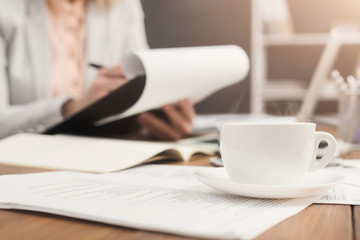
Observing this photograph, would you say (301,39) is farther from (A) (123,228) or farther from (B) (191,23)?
(A) (123,228)

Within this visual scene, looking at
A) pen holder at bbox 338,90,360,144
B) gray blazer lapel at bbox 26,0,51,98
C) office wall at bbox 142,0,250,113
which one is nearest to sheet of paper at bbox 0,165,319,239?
pen holder at bbox 338,90,360,144

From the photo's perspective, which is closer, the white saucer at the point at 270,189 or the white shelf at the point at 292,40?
the white saucer at the point at 270,189

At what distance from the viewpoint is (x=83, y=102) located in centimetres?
98

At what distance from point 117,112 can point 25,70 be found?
2.20 ft

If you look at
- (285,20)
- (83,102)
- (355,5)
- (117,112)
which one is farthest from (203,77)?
(355,5)

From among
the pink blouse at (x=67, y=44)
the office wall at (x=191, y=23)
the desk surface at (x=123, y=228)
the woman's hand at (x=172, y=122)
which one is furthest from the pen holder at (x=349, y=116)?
the office wall at (x=191, y=23)

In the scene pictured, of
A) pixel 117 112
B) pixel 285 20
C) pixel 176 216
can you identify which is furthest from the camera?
pixel 285 20

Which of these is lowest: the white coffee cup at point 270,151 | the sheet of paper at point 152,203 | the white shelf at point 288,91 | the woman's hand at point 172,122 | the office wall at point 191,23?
the white shelf at point 288,91

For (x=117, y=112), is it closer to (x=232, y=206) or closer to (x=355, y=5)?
(x=232, y=206)

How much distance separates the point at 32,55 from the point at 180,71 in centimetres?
73

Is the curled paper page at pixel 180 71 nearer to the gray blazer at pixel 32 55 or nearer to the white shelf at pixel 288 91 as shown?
the gray blazer at pixel 32 55

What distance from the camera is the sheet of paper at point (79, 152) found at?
60cm

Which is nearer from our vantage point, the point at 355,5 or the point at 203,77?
the point at 203,77

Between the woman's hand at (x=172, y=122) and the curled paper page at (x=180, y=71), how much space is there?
4 cm
